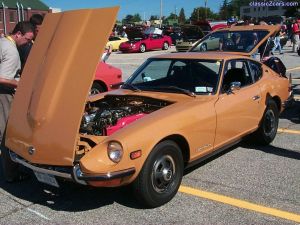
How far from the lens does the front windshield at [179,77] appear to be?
5238 millimetres

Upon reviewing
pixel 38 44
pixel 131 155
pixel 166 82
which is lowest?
pixel 131 155

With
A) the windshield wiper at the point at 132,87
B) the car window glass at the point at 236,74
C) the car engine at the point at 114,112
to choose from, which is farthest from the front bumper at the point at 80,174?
the car window glass at the point at 236,74

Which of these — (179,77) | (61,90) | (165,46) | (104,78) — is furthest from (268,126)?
(165,46)

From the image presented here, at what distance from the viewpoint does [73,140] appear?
3.94 metres

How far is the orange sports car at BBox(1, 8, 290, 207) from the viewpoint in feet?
12.9

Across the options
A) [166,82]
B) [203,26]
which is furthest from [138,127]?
[203,26]

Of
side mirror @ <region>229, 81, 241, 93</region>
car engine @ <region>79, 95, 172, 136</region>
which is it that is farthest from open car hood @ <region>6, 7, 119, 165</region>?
side mirror @ <region>229, 81, 241, 93</region>

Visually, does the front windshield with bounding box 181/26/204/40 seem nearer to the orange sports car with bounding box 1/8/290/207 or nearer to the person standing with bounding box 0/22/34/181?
the orange sports car with bounding box 1/8/290/207

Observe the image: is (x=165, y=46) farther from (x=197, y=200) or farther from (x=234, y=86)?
(x=197, y=200)

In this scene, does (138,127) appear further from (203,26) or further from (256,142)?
(203,26)

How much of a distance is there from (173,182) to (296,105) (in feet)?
17.9

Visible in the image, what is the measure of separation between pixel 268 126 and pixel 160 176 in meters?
2.61

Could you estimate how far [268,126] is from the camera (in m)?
6.23

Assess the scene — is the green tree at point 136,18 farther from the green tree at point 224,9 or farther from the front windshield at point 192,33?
the front windshield at point 192,33
